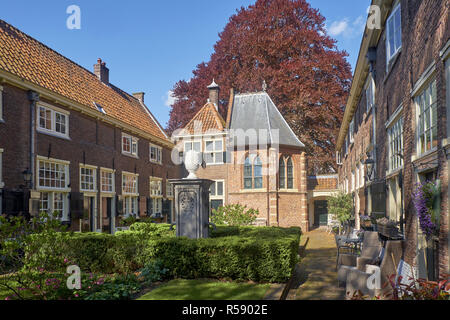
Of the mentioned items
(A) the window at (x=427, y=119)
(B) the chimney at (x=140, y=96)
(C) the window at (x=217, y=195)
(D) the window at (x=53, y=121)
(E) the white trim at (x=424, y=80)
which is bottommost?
(C) the window at (x=217, y=195)

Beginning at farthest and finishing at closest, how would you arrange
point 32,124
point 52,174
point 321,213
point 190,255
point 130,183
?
point 321,213 → point 130,183 → point 52,174 → point 32,124 → point 190,255

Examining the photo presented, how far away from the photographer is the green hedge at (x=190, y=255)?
27.5ft

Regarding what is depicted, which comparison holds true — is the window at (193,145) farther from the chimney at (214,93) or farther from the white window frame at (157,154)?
the chimney at (214,93)

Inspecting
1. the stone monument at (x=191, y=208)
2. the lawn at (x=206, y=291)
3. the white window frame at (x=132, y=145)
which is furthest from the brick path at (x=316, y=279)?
the white window frame at (x=132, y=145)

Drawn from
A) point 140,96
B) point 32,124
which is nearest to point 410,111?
point 32,124

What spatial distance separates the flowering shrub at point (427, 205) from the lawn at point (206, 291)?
3.20 meters

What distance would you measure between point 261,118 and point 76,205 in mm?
15456

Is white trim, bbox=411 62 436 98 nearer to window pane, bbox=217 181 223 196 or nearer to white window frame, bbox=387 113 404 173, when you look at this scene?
white window frame, bbox=387 113 404 173

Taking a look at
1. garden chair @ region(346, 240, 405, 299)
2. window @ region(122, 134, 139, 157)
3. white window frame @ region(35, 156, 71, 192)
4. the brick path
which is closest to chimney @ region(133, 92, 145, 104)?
window @ region(122, 134, 139, 157)

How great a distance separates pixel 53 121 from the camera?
15.5m

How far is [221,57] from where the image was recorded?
31344 mm

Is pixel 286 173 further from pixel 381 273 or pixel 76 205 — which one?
pixel 381 273

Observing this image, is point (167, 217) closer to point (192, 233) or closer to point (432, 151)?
point (192, 233)
